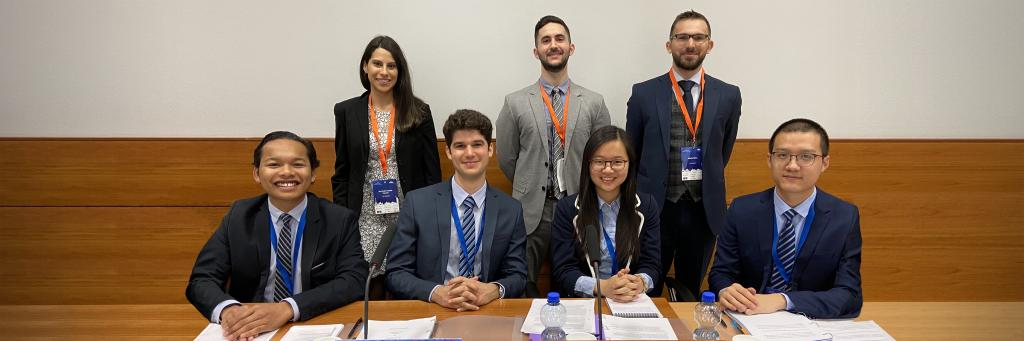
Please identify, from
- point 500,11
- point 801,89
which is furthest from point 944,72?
point 500,11

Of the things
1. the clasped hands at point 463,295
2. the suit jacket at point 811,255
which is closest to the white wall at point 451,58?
the suit jacket at point 811,255

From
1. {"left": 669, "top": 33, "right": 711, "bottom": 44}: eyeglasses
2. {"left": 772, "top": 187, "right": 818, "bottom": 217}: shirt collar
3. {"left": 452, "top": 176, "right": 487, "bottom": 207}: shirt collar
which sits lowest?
{"left": 772, "top": 187, "right": 818, "bottom": 217}: shirt collar

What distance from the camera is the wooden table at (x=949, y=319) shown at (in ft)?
10.2

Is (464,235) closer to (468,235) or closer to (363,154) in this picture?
(468,235)

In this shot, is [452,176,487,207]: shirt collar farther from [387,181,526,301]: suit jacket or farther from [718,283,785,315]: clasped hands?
[718,283,785,315]: clasped hands

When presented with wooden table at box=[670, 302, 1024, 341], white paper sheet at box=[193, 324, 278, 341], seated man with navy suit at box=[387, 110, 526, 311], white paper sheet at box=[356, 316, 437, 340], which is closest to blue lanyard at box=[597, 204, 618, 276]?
seated man with navy suit at box=[387, 110, 526, 311]

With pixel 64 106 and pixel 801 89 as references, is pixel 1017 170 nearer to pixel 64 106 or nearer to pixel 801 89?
pixel 801 89

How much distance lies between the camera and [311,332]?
164 cm

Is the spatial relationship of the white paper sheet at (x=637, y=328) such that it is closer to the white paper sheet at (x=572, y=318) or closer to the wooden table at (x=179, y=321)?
the white paper sheet at (x=572, y=318)

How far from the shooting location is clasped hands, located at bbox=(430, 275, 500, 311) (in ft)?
5.95

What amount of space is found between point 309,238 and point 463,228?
505 mm

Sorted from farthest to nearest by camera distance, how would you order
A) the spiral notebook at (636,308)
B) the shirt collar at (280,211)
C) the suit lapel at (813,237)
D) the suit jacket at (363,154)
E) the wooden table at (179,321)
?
the wooden table at (179,321) → the suit jacket at (363,154) → the shirt collar at (280,211) → the suit lapel at (813,237) → the spiral notebook at (636,308)

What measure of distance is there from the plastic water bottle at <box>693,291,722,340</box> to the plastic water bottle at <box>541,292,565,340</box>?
12.7 inches

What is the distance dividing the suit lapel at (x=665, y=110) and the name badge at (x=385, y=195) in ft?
3.79
